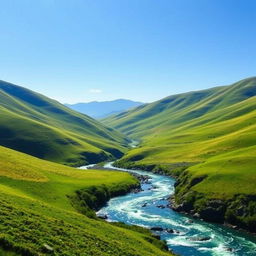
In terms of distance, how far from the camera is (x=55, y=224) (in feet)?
142

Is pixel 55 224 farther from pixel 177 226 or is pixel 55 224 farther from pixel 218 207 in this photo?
pixel 218 207

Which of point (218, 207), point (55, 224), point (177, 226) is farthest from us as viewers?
point (218, 207)

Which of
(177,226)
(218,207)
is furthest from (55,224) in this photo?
(218,207)

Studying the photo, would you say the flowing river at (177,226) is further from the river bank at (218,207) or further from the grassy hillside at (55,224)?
the grassy hillside at (55,224)

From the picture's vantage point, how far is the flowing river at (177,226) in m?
64.1

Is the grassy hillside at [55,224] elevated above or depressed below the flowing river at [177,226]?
above

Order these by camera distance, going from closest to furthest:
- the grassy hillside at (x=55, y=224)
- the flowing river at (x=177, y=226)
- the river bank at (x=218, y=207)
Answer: the grassy hillside at (x=55, y=224) < the flowing river at (x=177, y=226) < the river bank at (x=218, y=207)

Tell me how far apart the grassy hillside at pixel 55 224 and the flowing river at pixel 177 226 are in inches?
251

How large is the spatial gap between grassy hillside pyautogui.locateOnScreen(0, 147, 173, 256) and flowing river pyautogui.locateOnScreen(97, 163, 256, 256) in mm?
6364

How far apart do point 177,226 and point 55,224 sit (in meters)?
42.9

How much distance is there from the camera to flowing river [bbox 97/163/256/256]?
64.1 m

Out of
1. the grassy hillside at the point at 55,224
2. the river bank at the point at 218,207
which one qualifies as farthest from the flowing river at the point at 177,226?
the grassy hillside at the point at 55,224

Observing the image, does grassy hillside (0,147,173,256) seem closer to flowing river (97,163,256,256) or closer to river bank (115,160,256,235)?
flowing river (97,163,256,256)

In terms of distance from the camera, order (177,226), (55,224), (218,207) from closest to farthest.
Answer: (55,224) → (177,226) → (218,207)
